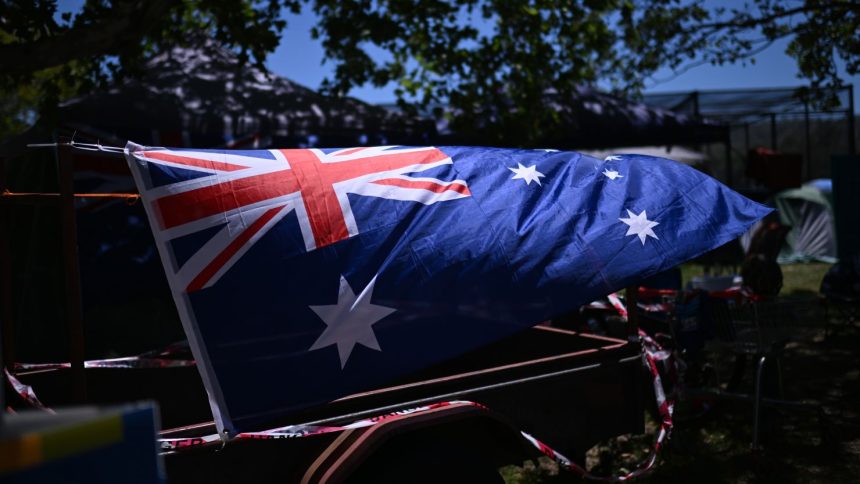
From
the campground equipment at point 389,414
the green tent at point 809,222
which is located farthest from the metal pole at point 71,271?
the green tent at point 809,222

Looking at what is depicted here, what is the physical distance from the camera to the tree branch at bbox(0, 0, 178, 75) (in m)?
7.13

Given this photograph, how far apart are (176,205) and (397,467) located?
51.3 inches

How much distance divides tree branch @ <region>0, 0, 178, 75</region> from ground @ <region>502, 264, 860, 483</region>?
541cm

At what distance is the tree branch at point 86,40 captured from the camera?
713 cm

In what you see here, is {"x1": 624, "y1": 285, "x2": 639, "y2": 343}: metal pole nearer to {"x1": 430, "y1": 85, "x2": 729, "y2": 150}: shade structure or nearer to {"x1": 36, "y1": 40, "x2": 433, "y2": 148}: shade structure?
{"x1": 36, "y1": 40, "x2": 433, "y2": 148}: shade structure

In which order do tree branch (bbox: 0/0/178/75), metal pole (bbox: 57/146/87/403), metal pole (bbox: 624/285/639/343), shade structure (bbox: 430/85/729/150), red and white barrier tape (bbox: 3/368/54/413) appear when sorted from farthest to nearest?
shade structure (bbox: 430/85/729/150)
tree branch (bbox: 0/0/178/75)
metal pole (bbox: 624/285/639/343)
red and white barrier tape (bbox: 3/368/54/413)
metal pole (bbox: 57/146/87/403)

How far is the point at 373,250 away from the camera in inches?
130

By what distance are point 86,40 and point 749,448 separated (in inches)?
261

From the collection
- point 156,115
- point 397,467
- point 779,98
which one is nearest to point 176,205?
point 397,467

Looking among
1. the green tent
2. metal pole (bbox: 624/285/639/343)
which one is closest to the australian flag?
metal pole (bbox: 624/285/639/343)

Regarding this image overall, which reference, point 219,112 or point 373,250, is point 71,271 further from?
point 219,112

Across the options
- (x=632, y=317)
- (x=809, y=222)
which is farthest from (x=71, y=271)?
(x=809, y=222)

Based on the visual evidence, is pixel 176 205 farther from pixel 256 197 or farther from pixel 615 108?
pixel 615 108

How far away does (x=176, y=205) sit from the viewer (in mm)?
2984
